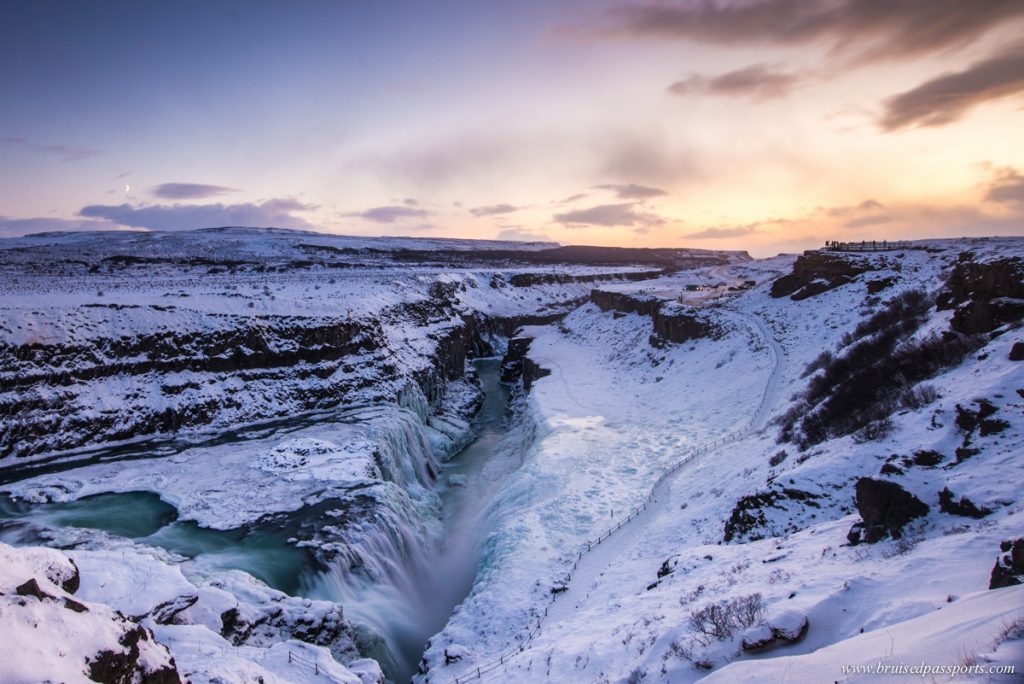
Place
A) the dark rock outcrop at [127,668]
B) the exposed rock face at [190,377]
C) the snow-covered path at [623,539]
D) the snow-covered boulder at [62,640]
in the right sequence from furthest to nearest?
the exposed rock face at [190,377] → the snow-covered path at [623,539] → the dark rock outcrop at [127,668] → the snow-covered boulder at [62,640]

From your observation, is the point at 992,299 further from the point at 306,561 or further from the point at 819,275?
the point at 819,275

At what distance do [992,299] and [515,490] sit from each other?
858 inches

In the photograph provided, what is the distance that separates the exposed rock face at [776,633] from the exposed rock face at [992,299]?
17.9 meters

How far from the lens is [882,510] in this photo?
11.8m

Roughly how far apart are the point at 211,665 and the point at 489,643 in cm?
909

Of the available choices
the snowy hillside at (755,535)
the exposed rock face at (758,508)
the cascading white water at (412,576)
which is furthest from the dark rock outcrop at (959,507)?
the cascading white water at (412,576)

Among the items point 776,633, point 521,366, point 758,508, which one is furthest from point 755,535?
point 521,366

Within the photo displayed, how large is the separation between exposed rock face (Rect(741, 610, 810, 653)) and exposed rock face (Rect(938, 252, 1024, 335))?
17933mm

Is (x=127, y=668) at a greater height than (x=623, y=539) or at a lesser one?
greater

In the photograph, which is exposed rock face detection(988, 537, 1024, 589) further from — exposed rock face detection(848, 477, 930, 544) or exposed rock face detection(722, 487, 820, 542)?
exposed rock face detection(722, 487, 820, 542)

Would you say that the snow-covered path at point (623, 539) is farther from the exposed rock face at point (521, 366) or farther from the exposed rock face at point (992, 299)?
the exposed rock face at point (521, 366)

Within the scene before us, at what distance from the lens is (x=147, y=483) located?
80.5 ft

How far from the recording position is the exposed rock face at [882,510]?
11.6 m

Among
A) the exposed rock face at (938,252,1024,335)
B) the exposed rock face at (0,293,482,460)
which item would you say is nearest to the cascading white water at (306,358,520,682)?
the exposed rock face at (0,293,482,460)
